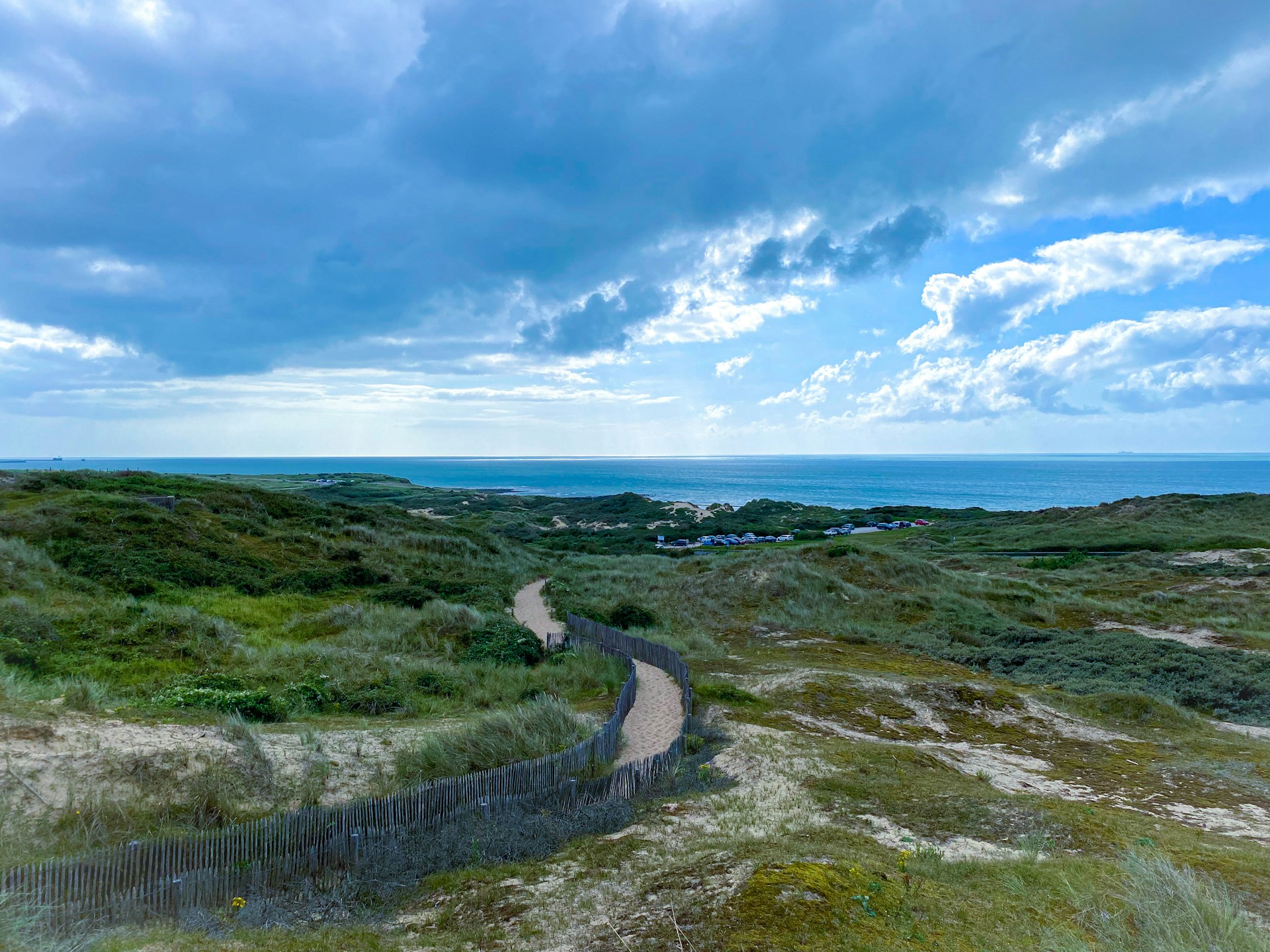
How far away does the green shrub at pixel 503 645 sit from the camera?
19906 millimetres

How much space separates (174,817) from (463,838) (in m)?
4.03

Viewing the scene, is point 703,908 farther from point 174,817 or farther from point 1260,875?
point 174,817

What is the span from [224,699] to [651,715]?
30.4ft

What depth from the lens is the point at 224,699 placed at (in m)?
13.0

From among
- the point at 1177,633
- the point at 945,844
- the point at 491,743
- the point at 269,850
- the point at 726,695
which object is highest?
the point at 269,850

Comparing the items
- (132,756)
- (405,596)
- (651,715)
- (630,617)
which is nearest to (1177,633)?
(630,617)

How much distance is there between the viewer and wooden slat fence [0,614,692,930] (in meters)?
6.62

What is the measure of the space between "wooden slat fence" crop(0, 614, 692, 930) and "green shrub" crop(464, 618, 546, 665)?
8.88 meters

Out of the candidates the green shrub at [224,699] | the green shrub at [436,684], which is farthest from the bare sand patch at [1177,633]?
the green shrub at [224,699]

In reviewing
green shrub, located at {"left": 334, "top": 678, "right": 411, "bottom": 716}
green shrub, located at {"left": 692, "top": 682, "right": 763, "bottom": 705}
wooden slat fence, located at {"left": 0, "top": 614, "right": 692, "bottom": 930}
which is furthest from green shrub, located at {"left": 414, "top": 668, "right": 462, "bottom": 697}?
green shrub, located at {"left": 692, "top": 682, "right": 763, "bottom": 705}

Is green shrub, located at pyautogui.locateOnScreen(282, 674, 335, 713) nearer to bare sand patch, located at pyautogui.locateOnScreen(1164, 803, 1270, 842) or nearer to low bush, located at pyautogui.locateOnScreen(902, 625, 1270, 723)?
bare sand patch, located at pyautogui.locateOnScreen(1164, 803, 1270, 842)

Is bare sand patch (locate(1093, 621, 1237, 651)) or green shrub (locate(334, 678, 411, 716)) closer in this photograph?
green shrub (locate(334, 678, 411, 716))

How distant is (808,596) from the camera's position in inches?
1362

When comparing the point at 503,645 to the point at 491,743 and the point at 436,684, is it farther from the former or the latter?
the point at 491,743
